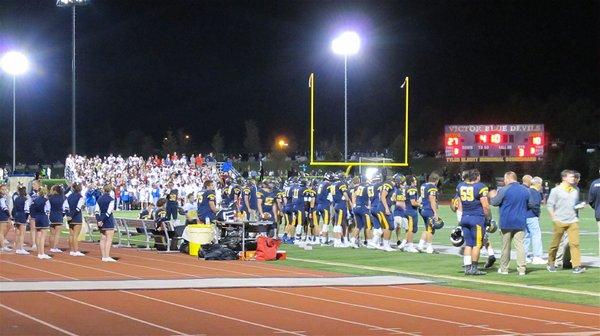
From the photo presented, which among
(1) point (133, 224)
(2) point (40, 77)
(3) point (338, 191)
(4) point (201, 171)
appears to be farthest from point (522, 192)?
(2) point (40, 77)

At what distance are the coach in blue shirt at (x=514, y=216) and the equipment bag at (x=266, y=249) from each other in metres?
5.86

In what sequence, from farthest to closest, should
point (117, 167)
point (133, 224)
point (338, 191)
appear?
point (117, 167) → point (133, 224) → point (338, 191)

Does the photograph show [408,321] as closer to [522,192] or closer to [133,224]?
[522,192]

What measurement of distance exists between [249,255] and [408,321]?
1008cm

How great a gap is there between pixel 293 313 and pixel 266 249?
8.94 meters

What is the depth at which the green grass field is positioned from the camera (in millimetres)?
14273

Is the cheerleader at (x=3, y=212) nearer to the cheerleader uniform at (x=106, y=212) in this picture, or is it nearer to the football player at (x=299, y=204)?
the cheerleader uniform at (x=106, y=212)

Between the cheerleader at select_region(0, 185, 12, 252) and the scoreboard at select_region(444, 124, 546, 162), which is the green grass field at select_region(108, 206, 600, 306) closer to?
the cheerleader at select_region(0, 185, 12, 252)

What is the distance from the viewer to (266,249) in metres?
20.6

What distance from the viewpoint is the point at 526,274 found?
54.0 ft

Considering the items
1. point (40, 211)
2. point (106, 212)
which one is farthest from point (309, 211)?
point (40, 211)

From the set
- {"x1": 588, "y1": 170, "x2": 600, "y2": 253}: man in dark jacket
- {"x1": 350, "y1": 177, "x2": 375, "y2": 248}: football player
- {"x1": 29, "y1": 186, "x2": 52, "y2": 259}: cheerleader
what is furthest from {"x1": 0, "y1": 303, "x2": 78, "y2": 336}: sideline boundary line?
{"x1": 350, "y1": 177, "x2": 375, "y2": 248}: football player

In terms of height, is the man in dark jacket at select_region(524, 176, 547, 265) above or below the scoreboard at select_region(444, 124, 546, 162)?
below

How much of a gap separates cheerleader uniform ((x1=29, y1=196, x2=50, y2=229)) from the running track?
592 centimetres
